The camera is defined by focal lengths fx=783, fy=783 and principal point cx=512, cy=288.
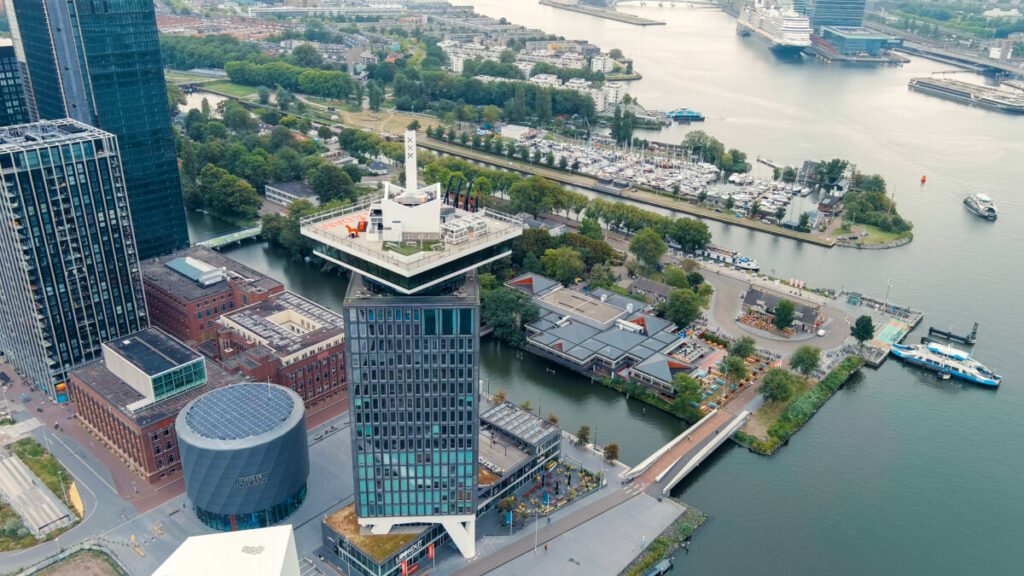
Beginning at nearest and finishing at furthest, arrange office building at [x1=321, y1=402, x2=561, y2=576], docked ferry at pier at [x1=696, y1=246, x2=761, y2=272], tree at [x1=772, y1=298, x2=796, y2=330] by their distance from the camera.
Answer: office building at [x1=321, y1=402, x2=561, y2=576] → tree at [x1=772, y1=298, x2=796, y2=330] → docked ferry at pier at [x1=696, y1=246, x2=761, y2=272]

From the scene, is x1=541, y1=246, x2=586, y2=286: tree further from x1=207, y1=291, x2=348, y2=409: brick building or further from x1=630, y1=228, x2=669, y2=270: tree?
x1=207, y1=291, x2=348, y2=409: brick building

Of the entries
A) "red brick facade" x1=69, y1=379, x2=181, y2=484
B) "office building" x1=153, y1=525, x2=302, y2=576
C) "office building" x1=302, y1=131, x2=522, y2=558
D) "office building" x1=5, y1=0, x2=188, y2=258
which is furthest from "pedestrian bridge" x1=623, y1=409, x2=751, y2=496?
"office building" x1=5, y1=0, x2=188, y2=258

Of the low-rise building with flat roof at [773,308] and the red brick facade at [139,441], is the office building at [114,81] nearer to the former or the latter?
the red brick facade at [139,441]

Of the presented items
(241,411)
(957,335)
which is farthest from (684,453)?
(957,335)

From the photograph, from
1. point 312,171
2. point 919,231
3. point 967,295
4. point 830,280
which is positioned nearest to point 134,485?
point 312,171

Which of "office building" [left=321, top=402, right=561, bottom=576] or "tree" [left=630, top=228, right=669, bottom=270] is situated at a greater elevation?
"tree" [left=630, top=228, right=669, bottom=270]

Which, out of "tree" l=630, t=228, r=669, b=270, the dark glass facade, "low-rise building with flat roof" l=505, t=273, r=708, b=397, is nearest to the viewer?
the dark glass facade

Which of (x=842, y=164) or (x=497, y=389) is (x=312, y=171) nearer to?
(x=497, y=389)
